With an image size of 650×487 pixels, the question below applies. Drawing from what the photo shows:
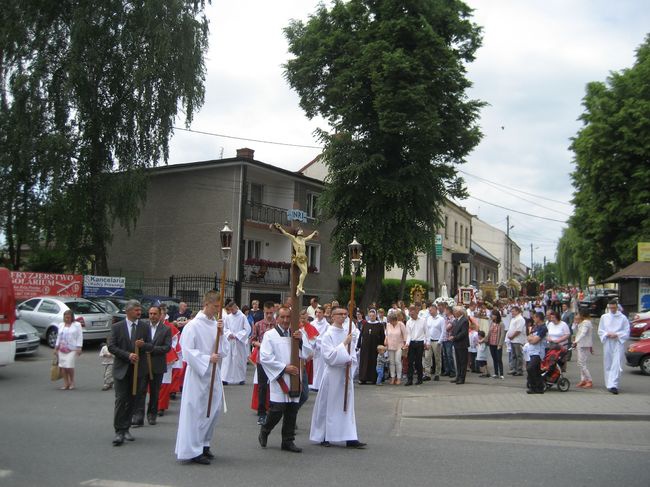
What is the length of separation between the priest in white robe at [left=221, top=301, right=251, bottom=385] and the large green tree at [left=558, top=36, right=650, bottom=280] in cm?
2465

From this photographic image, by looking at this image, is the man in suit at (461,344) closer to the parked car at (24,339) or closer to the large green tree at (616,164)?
the parked car at (24,339)

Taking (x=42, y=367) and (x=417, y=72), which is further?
(x=417, y=72)

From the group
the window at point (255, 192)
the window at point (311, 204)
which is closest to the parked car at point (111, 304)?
the window at point (255, 192)

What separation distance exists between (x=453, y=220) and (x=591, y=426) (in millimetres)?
47653

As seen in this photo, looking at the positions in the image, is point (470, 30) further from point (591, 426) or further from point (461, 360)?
point (591, 426)

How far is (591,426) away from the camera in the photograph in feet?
32.1

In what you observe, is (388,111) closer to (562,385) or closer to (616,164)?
(616,164)

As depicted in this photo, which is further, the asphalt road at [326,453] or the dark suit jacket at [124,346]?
the dark suit jacket at [124,346]

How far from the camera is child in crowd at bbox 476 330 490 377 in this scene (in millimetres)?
16078

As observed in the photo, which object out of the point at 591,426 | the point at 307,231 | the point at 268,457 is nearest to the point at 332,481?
the point at 268,457

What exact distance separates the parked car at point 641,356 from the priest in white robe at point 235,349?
32.4 ft

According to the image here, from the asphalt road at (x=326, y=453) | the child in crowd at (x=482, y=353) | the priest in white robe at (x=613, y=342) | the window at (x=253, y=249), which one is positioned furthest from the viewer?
the window at (x=253, y=249)

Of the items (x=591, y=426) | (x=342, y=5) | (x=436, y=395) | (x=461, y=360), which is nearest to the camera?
(x=591, y=426)

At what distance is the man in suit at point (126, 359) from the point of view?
8180mm
